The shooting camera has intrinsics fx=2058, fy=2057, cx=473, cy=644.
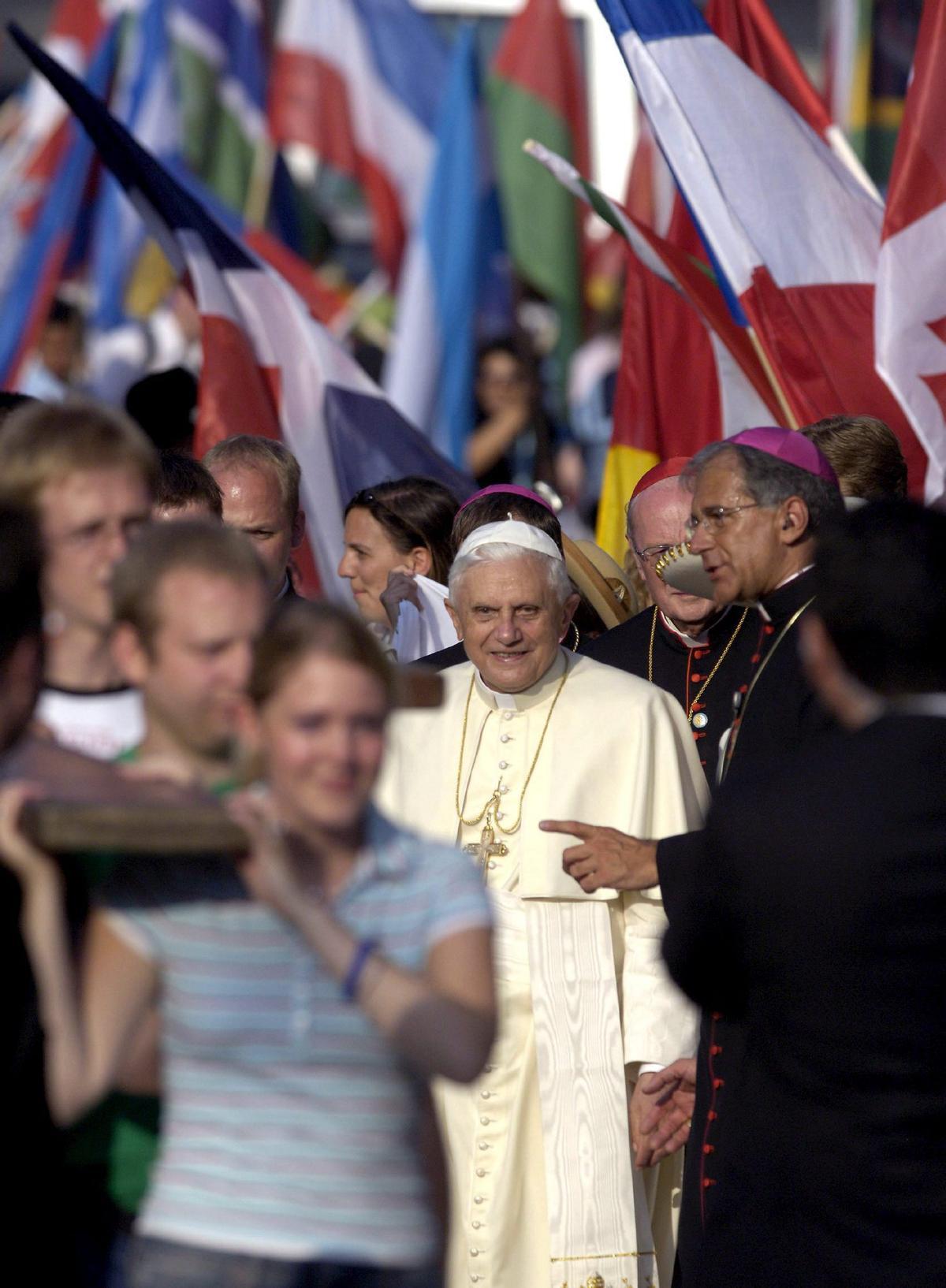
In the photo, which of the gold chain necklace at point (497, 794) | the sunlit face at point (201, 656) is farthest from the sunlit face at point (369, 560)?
the sunlit face at point (201, 656)

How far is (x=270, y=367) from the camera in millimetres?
7117

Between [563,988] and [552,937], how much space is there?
12 centimetres

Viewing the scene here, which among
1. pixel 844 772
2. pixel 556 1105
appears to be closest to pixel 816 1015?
pixel 844 772

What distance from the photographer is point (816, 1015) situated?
2934mm

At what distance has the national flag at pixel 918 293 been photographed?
6.17 meters

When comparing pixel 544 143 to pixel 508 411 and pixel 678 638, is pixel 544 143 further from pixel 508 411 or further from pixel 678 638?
pixel 678 638

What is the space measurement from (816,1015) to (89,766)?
111 cm

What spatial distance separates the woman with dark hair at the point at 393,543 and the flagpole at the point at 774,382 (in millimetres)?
1197

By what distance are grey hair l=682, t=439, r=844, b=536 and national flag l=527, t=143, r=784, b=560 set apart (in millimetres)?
2223

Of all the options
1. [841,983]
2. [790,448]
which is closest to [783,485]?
[790,448]

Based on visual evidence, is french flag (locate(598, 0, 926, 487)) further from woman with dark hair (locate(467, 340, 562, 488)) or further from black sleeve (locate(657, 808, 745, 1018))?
woman with dark hair (locate(467, 340, 562, 488))

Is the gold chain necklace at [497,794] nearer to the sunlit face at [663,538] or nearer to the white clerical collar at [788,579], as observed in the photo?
the sunlit face at [663,538]

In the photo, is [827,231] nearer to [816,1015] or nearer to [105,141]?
[105,141]

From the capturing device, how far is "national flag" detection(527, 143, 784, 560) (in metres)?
6.71
